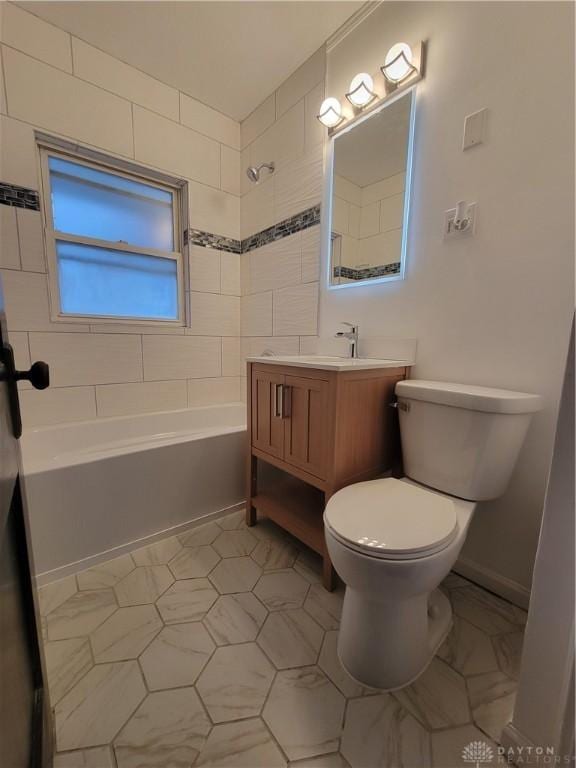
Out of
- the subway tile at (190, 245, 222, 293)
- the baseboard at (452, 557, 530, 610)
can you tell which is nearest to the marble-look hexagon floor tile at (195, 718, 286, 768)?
the baseboard at (452, 557, 530, 610)

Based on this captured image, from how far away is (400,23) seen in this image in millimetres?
1357

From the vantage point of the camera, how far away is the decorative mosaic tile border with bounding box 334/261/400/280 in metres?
1.48

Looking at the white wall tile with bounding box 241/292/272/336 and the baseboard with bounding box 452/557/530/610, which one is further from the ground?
the white wall tile with bounding box 241/292/272/336

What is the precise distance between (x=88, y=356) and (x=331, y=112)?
1.86m

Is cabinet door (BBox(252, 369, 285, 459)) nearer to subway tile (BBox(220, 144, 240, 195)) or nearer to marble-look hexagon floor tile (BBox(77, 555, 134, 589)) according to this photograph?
marble-look hexagon floor tile (BBox(77, 555, 134, 589))

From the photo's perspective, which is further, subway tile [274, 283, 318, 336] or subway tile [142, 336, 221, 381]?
subway tile [142, 336, 221, 381]

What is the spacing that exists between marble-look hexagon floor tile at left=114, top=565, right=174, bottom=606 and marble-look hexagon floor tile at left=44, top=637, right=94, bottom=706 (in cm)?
18

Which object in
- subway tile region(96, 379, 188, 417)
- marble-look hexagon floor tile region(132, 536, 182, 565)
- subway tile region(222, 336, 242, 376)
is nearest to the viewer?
marble-look hexagon floor tile region(132, 536, 182, 565)

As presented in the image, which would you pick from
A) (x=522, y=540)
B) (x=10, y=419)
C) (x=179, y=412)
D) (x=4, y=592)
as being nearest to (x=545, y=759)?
(x=522, y=540)

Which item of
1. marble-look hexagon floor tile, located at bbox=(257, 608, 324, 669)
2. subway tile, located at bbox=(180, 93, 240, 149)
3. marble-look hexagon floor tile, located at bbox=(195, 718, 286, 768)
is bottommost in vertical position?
marble-look hexagon floor tile, located at bbox=(257, 608, 324, 669)

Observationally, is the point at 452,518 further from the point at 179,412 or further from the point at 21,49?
the point at 21,49

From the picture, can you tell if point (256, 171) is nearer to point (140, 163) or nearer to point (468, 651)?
point (140, 163)

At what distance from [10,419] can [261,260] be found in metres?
1.94

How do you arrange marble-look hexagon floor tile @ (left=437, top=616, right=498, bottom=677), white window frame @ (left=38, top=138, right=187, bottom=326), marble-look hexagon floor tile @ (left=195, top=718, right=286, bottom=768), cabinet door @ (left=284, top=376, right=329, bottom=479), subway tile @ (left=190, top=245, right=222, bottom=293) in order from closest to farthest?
marble-look hexagon floor tile @ (left=195, top=718, right=286, bottom=768) → marble-look hexagon floor tile @ (left=437, top=616, right=498, bottom=677) → cabinet door @ (left=284, top=376, right=329, bottom=479) → white window frame @ (left=38, top=138, right=187, bottom=326) → subway tile @ (left=190, top=245, right=222, bottom=293)
